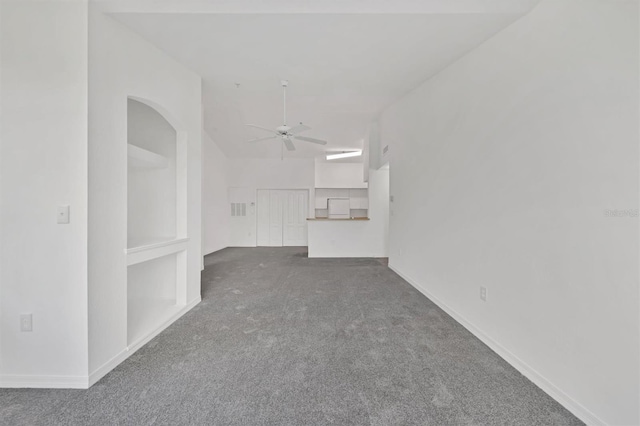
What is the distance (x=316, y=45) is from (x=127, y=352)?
3144mm

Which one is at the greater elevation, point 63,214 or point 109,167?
point 109,167

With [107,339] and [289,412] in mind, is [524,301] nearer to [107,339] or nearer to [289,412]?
[289,412]

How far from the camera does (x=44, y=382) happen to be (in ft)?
5.22

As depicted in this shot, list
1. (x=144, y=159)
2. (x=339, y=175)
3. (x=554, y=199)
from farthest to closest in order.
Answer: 1. (x=339, y=175)
2. (x=144, y=159)
3. (x=554, y=199)

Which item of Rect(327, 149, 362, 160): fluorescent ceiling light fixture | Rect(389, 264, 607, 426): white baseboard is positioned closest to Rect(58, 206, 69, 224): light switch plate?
Rect(389, 264, 607, 426): white baseboard

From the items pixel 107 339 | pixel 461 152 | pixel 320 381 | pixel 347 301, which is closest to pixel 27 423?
pixel 107 339

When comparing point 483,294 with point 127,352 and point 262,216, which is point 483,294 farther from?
point 262,216

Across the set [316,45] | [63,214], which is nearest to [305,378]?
[63,214]

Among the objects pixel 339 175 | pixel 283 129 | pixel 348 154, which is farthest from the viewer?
pixel 339 175

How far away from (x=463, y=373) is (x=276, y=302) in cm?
199

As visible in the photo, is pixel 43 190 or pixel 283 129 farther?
pixel 283 129

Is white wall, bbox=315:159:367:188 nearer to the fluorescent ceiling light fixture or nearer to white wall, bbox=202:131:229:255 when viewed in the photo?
the fluorescent ceiling light fixture

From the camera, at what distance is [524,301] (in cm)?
175

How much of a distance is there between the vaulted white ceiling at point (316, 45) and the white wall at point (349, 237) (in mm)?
2715
